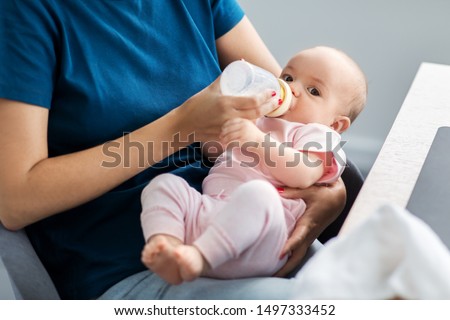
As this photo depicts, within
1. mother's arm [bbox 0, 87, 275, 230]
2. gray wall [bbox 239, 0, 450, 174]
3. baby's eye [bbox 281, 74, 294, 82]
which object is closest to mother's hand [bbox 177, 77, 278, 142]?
mother's arm [bbox 0, 87, 275, 230]

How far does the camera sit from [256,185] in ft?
3.57

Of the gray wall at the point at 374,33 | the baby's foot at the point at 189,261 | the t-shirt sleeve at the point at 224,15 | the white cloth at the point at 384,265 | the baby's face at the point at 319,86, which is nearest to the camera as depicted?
the white cloth at the point at 384,265

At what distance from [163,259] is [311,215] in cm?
37

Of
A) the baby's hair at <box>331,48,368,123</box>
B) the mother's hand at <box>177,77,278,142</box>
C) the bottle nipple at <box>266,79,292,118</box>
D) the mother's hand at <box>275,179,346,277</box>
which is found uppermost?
the mother's hand at <box>177,77,278,142</box>

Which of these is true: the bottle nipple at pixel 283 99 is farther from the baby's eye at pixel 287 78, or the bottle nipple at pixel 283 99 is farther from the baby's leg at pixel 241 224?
the baby's leg at pixel 241 224

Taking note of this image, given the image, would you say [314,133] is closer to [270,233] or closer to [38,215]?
[270,233]

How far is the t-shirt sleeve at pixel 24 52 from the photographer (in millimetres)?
1182

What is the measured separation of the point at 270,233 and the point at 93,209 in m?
0.38

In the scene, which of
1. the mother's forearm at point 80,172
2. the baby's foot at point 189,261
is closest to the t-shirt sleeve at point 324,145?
the mother's forearm at point 80,172

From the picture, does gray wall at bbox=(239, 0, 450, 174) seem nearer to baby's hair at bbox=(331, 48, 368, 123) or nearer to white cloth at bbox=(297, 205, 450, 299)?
baby's hair at bbox=(331, 48, 368, 123)

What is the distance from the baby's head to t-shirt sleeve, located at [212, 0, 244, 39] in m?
0.20

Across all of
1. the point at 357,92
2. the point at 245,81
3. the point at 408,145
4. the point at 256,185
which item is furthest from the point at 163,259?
the point at 357,92

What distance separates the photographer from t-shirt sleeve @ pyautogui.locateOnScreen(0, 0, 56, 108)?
1.18 m

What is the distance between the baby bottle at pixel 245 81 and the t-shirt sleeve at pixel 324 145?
0.28 ft
